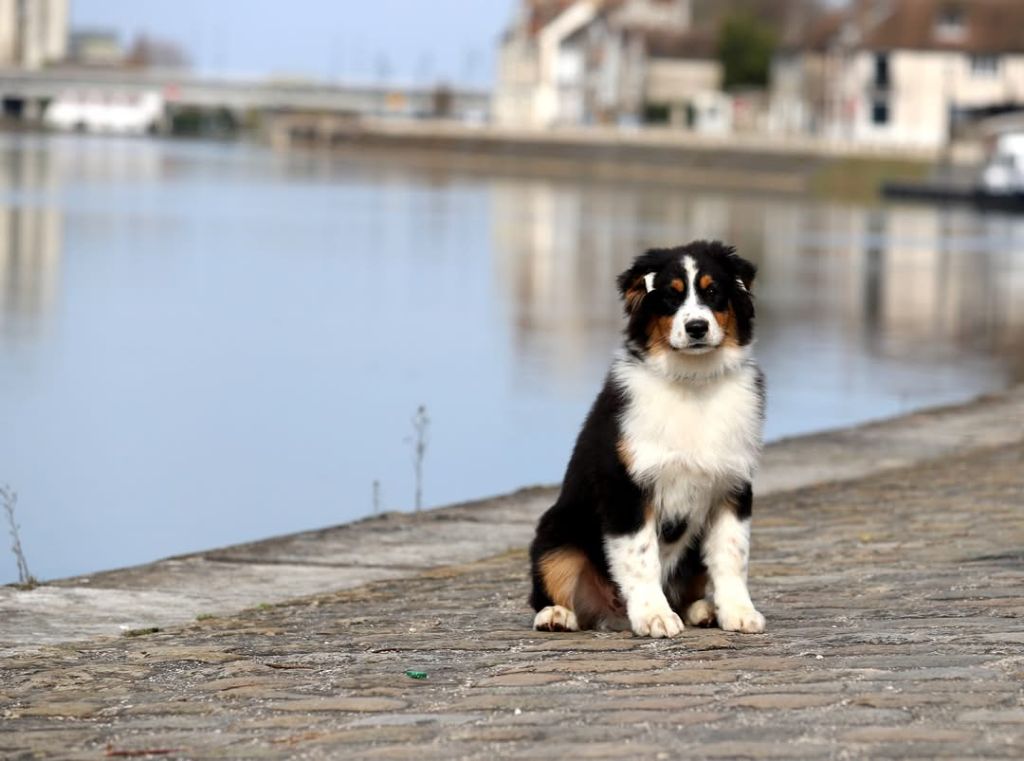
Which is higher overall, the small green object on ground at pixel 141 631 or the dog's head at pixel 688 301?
the dog's head at pixel 688 301

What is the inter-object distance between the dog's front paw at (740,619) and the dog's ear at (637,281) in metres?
1.03

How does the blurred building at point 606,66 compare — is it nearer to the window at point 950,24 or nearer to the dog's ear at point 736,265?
the window at point 950,24

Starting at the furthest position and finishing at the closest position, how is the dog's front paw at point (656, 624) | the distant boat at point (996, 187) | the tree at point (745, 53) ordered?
the tree at point (745, 53)
the distant boat at point (996, 187)
the dog's front paw at point (656, 624)

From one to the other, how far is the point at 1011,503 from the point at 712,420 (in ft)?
15.5

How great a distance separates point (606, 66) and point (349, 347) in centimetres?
12388

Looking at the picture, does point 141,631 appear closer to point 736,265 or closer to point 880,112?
point 736,265

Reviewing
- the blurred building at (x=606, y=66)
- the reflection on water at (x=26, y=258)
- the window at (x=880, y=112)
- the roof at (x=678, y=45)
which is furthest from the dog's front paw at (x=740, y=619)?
the roof at (x=678, y=45)

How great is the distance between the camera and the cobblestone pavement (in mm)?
5324

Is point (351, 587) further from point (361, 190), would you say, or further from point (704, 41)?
point (704, 41)

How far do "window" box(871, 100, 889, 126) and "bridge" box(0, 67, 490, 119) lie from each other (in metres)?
69.6

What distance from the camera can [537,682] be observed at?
607cm

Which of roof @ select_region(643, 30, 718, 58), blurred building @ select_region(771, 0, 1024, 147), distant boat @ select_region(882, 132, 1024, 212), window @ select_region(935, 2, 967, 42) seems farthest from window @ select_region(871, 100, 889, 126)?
roof @ select_region(643, 30, 718, 58)

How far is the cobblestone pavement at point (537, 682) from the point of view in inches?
210

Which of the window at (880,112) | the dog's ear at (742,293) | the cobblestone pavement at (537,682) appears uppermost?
the window at (880,112)
